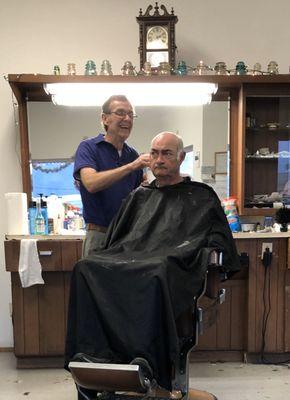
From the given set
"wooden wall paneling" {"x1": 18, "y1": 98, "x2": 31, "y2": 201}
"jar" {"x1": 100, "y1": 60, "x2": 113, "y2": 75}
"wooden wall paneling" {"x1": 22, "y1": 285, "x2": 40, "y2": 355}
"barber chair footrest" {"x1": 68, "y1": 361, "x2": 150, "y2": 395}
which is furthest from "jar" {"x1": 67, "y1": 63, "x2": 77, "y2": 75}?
"barber chair footrest" {"x1": 68, "y1": 361, "x2": 150, "y2": 395}

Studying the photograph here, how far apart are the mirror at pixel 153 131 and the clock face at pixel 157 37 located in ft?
1.42

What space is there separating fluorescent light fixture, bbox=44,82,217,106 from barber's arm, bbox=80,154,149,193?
842 millimetres

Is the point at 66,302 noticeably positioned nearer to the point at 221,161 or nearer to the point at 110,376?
the point at 110,376

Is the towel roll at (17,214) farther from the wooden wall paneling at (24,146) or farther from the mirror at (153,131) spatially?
the mirror at (153,131)

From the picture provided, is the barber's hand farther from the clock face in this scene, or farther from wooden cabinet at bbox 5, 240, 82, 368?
the clock face

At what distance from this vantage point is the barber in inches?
85.0

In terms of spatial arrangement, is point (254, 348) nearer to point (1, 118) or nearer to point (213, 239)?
point (213, 239)

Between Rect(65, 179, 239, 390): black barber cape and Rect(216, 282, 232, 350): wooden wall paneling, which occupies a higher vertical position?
Rect(65, 179, 239, 390): black barber cape

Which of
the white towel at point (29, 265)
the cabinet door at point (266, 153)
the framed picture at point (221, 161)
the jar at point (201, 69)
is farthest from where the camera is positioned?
the framed picture at point (221, 161)

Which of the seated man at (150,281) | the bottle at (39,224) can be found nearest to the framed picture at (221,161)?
the seated man at (150,281)

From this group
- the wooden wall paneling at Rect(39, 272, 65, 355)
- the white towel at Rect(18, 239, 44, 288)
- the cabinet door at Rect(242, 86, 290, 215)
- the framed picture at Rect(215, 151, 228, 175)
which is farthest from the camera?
the framed picture at Rect(215, 151, 228, 175)

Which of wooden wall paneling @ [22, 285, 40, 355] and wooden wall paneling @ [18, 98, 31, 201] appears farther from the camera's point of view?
wooden wall paneling @ [18, 98, 31, 201]

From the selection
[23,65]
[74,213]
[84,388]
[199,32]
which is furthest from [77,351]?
[199,32]

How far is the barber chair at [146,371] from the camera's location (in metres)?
1.54
